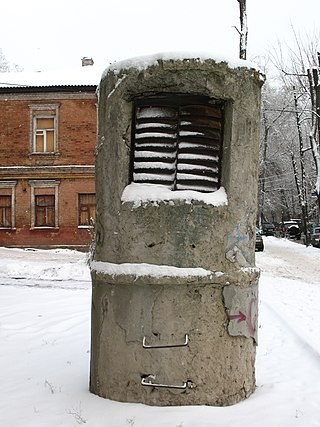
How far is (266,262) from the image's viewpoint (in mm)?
19516

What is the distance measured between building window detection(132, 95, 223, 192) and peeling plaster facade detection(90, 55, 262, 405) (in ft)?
0.36

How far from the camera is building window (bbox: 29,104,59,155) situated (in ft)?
78.3

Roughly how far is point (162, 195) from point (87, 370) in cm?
227

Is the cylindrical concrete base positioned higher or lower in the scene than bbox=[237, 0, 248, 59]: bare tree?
lower

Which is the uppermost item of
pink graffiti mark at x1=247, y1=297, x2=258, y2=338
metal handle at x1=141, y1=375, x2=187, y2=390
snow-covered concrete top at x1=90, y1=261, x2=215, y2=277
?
snow-covered concrete top at x1=90, y1=261, x2=215, y2=277

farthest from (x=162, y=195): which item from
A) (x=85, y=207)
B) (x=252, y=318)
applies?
(x=85, y=207)

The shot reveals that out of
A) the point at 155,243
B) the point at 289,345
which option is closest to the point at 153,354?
the point at 155,243

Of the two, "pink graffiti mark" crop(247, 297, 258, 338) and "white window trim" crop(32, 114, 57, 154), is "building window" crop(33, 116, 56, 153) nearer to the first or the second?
"white window trim" crop(32, 114, 57, 154)

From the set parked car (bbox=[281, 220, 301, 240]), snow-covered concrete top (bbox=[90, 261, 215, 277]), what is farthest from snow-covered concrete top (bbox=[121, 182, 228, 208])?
parked car (bbox=[281, 220, 301, 240])

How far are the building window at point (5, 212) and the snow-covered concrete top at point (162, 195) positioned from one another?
68.9 ft

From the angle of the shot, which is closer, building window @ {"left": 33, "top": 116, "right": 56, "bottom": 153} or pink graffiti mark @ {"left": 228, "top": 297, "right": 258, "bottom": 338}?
pink graffiti mark @ {"left": 228, "top": 297, "right": 258, "bottom": 338}

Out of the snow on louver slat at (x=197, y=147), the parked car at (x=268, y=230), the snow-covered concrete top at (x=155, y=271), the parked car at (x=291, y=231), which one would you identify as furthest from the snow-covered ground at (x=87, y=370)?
the parked car at (x=268, y=230)

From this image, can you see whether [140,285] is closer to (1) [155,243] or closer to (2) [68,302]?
(1) [155,243]

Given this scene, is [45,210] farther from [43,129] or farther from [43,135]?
[43,129]
